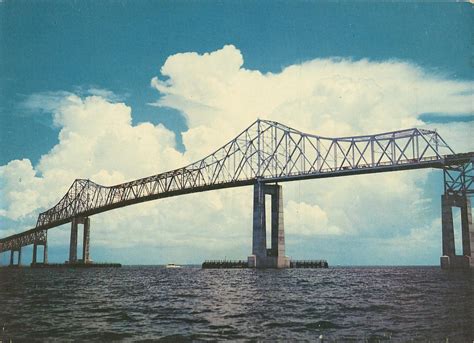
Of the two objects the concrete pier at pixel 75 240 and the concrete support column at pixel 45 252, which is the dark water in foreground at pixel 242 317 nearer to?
the concrete pier at pixel 75 240

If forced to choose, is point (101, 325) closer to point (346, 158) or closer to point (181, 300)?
point (181, 300)

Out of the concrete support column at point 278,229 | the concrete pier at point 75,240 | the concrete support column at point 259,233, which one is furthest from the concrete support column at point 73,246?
the concrete support column at point 278,229

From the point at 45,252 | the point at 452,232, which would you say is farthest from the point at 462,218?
the point at 45,252

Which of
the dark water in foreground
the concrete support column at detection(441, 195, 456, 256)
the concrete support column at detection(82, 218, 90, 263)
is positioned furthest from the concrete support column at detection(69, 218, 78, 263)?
the dark water in foreground

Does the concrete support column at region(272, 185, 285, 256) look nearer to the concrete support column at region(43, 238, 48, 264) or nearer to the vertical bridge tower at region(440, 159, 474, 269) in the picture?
the vertical bridge tower at region(440, 159, 474, 269)

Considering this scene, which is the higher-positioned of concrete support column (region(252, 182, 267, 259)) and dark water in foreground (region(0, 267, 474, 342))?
concrete support column (region(252, 182, 267, 259))

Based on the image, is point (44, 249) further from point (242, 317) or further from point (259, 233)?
point (242, 317)

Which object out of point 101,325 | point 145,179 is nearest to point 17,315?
point 101,325
